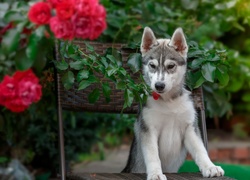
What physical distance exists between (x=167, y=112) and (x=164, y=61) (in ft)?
0.88

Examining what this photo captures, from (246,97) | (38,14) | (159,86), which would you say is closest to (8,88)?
(38,14)

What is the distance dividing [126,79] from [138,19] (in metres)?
1.59

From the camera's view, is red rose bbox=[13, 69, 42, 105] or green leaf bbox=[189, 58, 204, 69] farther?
green leaf bbox=[189, 58, 204, 69]

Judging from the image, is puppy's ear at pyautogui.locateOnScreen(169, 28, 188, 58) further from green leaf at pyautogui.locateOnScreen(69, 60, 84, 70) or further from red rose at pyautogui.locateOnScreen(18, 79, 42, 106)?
red rose at pyautogui.locateOnScreen(18, 79, 42, 106)

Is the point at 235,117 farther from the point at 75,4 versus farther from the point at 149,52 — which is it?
the point at 75,4

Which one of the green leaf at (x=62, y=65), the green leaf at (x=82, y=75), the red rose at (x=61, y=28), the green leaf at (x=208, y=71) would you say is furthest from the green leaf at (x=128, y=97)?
the red rose at (x=61, y=28)

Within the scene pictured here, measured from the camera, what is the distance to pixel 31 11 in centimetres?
192

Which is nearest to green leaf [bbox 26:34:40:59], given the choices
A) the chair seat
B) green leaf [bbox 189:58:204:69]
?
the chair seat

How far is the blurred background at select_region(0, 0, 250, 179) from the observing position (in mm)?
3838

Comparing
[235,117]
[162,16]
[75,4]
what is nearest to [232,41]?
[235,117]

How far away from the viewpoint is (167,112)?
295cm

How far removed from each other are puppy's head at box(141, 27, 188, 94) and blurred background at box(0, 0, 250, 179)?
0.84 ft

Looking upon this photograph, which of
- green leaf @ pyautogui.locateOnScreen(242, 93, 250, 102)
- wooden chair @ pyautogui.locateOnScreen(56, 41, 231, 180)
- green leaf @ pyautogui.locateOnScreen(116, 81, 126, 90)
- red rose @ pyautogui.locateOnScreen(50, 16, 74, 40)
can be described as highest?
red rose @ pyautogui.locateOnScreen(50, 16, 74, 40)

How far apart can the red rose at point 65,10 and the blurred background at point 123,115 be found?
0.91 meters
